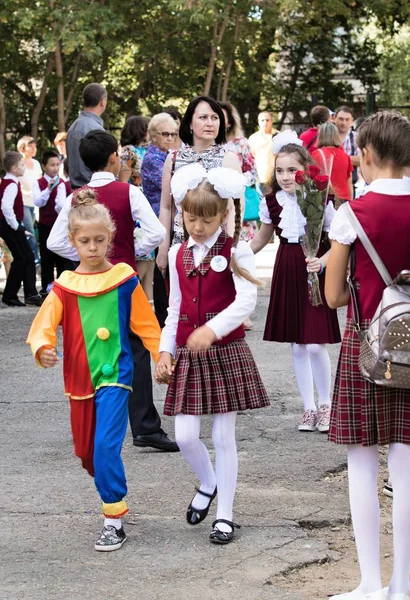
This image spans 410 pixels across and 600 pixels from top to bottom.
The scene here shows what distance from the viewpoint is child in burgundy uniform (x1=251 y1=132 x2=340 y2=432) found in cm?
678

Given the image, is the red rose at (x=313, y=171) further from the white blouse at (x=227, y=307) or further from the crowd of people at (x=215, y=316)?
the white blouse at (x=227, y=307)

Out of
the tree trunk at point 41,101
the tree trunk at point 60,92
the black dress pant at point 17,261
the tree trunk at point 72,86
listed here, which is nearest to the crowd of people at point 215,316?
the black dress pant at point 17,261

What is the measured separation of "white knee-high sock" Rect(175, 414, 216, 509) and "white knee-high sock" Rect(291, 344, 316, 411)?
1.89 metres

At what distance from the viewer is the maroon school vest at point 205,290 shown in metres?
4.87

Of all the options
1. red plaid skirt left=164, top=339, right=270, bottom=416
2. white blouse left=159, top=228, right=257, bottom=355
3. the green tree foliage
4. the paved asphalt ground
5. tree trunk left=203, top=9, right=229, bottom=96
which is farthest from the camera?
tree trunk left=203, top=9, right=229, bottom=96

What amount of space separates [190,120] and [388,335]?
3251 millimetres

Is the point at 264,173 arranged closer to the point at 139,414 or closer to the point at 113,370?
the point at 139,414

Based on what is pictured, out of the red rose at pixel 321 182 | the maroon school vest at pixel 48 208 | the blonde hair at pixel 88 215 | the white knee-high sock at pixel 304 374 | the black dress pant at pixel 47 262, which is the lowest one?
the black dress pant at pixel 47 262

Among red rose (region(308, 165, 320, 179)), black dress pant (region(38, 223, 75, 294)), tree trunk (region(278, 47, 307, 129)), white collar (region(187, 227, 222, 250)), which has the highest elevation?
tree trunk (region(278, 47, 307, 129))

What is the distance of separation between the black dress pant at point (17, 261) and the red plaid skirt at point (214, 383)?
27.0 ft

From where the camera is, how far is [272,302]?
6.98 meters

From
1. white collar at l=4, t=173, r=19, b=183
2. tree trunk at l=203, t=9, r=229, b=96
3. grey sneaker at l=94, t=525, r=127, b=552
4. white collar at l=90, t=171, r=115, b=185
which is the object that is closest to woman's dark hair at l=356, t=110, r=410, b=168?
grey sneaker at l=94, t=525, r=127, b=552

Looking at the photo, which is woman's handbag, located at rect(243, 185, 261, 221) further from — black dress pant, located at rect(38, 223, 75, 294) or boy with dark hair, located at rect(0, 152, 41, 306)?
boy with dark hair, located at rect(0, 152, 41, 306)

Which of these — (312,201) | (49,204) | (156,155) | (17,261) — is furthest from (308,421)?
(49,204)
